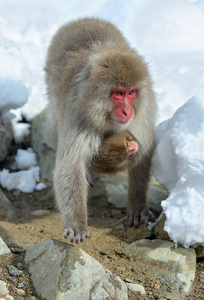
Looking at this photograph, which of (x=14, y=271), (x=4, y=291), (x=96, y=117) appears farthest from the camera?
(x=96, y=117)

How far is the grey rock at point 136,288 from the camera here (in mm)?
2828

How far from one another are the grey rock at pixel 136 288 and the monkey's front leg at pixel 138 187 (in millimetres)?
1150

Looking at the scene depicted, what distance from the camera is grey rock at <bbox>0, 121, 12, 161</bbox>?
5023mm

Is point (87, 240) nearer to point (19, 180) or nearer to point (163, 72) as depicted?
point (19, 180)

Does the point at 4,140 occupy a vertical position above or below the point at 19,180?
above

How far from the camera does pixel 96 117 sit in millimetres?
3547

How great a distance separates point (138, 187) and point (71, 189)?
0.85 meters

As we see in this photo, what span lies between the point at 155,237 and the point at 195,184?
2.21 ft

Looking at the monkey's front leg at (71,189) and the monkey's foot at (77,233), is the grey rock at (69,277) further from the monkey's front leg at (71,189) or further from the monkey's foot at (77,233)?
the monkey's front leg at (71,189)

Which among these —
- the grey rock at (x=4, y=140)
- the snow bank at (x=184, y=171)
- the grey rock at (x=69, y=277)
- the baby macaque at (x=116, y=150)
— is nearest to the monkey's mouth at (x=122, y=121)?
the baby macaque at (x=116, y=150)

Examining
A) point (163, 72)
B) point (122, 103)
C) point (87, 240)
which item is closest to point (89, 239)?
point (87, 240)

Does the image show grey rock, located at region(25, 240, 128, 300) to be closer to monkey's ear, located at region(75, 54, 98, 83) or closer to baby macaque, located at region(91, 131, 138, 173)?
baby macaque, located at region(91, 131, 138, 173)

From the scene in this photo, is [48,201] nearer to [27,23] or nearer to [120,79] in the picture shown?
[120,79]

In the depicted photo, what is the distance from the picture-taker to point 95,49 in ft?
12.8
